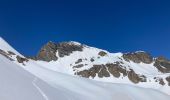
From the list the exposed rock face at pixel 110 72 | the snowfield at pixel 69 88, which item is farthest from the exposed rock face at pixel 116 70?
the snowfield at pixel 69 88

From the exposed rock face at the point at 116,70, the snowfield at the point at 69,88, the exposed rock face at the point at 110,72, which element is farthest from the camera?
the exposed rock face at the point at 116,70

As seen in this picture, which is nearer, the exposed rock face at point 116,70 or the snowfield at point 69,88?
the snowfield at point 69,88

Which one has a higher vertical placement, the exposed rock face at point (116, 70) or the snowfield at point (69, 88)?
the exposed rock face at point (116, 70)

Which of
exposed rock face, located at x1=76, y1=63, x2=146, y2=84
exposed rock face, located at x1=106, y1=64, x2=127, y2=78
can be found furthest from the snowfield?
exposed rock face, located at x1=106, y1=64, x2=127, y2=78

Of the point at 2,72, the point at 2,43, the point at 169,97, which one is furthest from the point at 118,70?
the point at 2,72

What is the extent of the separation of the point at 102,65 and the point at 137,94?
163426 millimetres

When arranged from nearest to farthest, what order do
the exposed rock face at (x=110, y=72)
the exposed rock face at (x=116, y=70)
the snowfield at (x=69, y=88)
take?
the snowfield at (x=69, y=88) → the exposed rock face at (x=110, y=72) → the exposed rock face at (x=116, y=70)

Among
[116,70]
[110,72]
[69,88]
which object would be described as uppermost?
[116,70]

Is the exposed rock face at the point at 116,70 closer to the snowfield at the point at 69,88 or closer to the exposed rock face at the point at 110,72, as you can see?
the exposed rock face at the point at 110,72

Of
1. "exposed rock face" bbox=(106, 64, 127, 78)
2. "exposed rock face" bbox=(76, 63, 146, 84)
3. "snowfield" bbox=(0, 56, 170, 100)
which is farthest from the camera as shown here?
"exposed rock face" bbox=(106, 64, 127, 78)

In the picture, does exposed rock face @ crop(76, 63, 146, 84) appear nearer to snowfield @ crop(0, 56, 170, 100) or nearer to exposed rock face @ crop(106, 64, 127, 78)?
exposed rock face @ crop(106, 64, 127, 78)

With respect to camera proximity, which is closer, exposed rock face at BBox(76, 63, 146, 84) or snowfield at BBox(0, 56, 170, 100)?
snowfield at BBox(0, 56, 170, 100)

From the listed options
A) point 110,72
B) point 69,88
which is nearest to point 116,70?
point 110,72

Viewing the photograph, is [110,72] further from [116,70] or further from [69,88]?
[69,88]
